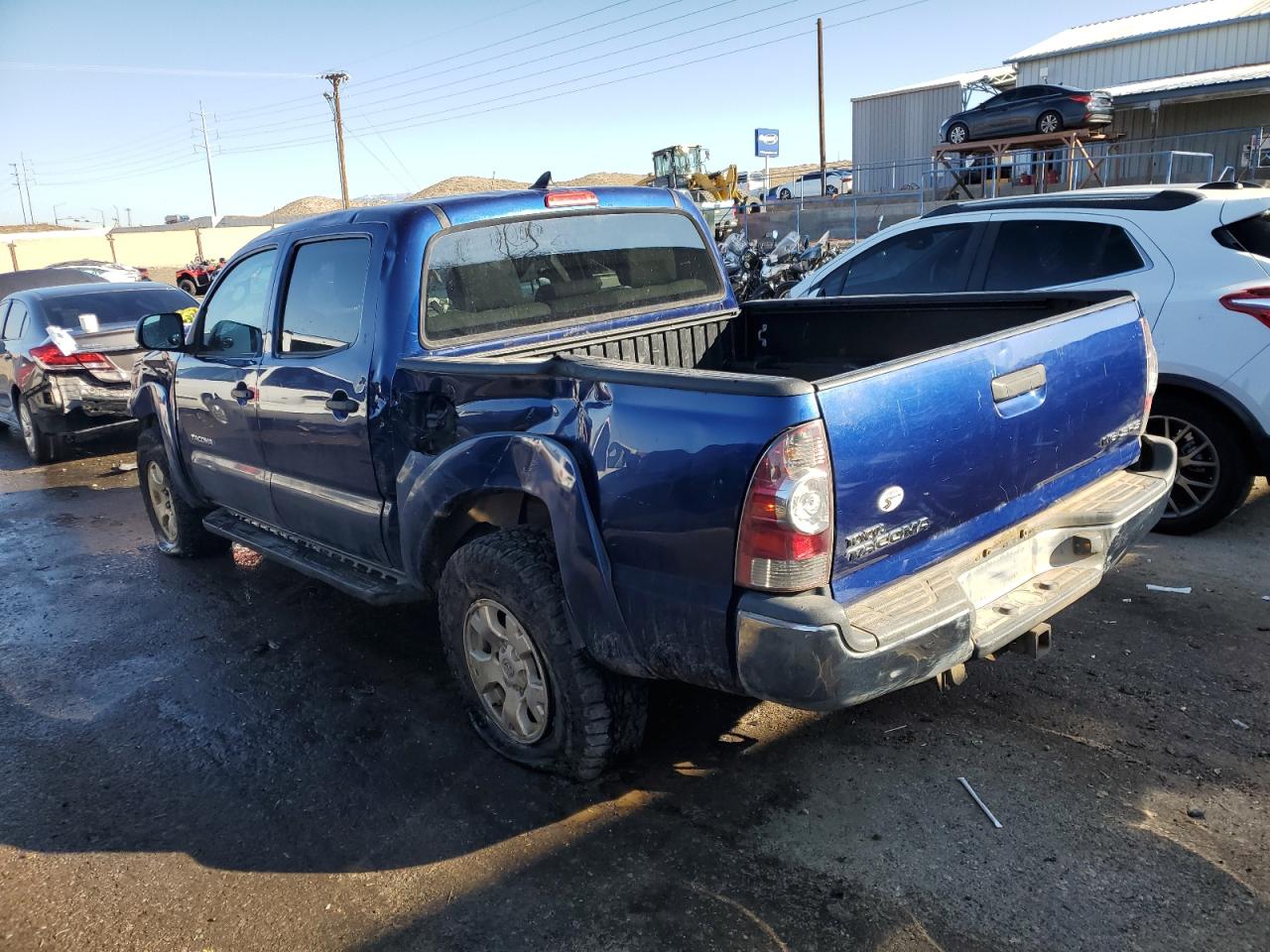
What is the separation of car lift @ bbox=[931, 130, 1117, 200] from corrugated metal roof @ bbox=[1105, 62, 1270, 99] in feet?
6.19

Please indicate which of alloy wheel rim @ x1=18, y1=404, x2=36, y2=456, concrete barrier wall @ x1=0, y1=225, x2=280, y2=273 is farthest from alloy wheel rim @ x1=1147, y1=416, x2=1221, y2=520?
concrete barrier wall @ x1=0, y1=225, x2=280, y2=273

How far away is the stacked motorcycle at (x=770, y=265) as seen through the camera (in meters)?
14.0

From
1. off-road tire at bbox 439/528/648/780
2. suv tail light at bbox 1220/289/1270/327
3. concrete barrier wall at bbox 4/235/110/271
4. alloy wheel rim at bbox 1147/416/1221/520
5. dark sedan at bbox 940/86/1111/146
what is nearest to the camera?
off-road tire at bbox 439/528/648/780

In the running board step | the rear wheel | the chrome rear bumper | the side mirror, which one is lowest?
the running board step

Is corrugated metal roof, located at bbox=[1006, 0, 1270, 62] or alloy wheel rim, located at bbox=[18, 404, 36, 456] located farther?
corrugated metal roof, located at bbox=[1006, 0, 1270, 62]

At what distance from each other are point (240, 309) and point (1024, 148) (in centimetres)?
2281

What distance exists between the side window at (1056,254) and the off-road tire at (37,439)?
351 inches

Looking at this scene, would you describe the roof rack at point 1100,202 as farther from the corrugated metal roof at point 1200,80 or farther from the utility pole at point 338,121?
the utility pole at point 338,121

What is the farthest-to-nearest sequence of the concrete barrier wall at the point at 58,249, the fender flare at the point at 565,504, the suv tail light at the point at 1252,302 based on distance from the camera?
1. the concrete barrier wall at the point at 58,249
2. the suv tail light at the point at 1252,302
3. the fender flare at the point at 565,504

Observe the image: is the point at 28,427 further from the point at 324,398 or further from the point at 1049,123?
the point at 1049,123

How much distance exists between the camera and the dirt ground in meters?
2.65

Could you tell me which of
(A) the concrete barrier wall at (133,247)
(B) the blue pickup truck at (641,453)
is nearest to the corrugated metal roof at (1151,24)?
(B) the blue pickup truck at (641,453)

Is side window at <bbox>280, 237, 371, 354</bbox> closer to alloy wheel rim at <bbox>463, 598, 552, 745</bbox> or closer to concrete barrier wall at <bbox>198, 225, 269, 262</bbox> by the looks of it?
alloy wheel rim at <bbox>463, 598, 552, 745</bbox>

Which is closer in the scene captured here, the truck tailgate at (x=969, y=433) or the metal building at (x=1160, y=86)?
the truck tailgate at (x=969, y=433)
